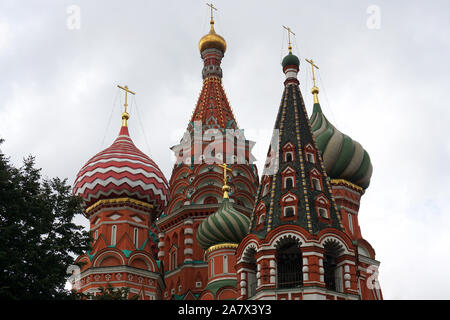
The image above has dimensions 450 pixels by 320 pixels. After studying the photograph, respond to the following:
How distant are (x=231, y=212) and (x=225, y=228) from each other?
1.98 ft

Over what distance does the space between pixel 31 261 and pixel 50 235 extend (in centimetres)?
105

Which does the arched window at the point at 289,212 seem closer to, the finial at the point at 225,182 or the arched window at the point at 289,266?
the arched window at the point at 289,266

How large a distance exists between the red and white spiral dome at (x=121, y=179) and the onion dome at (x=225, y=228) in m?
2.83

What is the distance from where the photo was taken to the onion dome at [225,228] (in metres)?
23.5

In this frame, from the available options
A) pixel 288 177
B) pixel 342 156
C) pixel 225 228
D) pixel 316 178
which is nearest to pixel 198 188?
pixel 225 228

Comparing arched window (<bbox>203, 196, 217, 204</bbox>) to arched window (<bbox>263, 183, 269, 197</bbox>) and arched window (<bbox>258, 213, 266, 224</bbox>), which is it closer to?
arched window (<bbox>263, 183, 269, 197</bbox>)

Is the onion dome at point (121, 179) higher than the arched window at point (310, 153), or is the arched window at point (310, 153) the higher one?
the onion dome at point (121, 179)

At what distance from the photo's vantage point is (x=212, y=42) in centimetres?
3353

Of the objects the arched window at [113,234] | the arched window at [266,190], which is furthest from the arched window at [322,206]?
the arched window at [113,234]

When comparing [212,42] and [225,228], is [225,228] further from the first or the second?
[212,42]
